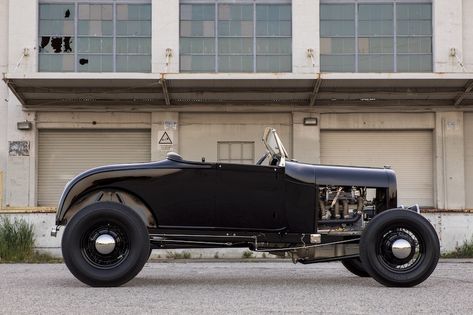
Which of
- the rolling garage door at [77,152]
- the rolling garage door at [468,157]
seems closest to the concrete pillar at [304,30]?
the rolling garage door at [468,157]

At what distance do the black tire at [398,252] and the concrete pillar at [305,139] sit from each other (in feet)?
47.3

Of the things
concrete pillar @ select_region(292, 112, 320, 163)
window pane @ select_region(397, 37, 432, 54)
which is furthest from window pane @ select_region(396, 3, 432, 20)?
concrete pillar @ select_region(292, 112, 320, 163)

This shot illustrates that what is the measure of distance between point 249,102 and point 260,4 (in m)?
2.84

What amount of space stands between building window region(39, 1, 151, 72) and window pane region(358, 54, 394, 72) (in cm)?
607

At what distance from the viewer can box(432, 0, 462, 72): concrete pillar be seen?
76.2ft

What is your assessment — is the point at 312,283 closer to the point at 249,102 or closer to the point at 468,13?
the point at 249,102

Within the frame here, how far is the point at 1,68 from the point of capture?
2325 cm

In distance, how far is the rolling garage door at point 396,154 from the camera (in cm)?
2391

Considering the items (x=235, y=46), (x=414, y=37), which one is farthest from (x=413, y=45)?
(x=235, y=46)

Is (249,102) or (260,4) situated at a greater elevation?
(260,4)

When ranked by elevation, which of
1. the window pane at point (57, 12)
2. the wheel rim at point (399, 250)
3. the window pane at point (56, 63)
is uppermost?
the window pane at point (57, 12)

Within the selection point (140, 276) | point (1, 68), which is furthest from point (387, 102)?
point (140, 276)

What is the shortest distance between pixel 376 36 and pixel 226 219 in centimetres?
1550

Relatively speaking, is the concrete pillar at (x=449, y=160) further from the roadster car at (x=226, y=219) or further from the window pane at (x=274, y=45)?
the roadster car at (x=226, y=219)
